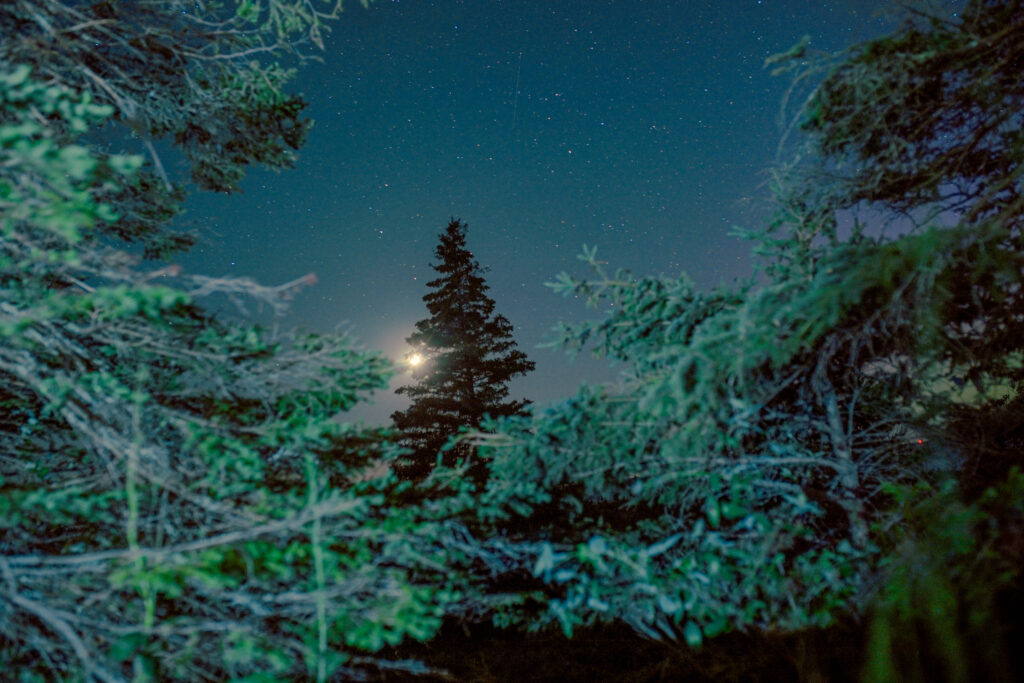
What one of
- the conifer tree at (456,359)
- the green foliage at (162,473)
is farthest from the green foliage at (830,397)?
the conifer tree at (456,359)

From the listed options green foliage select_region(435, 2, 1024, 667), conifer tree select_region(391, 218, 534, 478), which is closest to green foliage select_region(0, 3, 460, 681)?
green foliage select_region(435, 2, 1024, 667)

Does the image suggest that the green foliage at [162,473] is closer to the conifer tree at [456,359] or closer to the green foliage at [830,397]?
the green foliage at [830,397]

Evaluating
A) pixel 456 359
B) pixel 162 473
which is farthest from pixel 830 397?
pixel 456 359

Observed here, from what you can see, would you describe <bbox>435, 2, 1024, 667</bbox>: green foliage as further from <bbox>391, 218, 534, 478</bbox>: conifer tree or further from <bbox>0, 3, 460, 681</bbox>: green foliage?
<bbox>391, 218, 534, 478</bbox>: conifer tree

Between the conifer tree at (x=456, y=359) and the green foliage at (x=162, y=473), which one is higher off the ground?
the conifer tree at (x=456, y=359)

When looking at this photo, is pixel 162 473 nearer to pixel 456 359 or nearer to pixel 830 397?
pixel 830 397

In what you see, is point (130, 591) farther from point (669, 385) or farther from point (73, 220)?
point (669, 385)

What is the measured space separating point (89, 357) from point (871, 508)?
23.4ft

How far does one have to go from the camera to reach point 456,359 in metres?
15.9

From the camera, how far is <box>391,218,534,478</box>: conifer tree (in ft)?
50.6

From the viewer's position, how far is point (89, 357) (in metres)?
3.83

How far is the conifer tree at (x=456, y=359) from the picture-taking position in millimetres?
15430

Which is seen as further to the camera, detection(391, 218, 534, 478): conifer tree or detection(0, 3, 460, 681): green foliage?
detection(391, 218, 534, 478): conifer tree

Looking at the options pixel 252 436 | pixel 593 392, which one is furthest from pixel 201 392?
pixel 593 392
